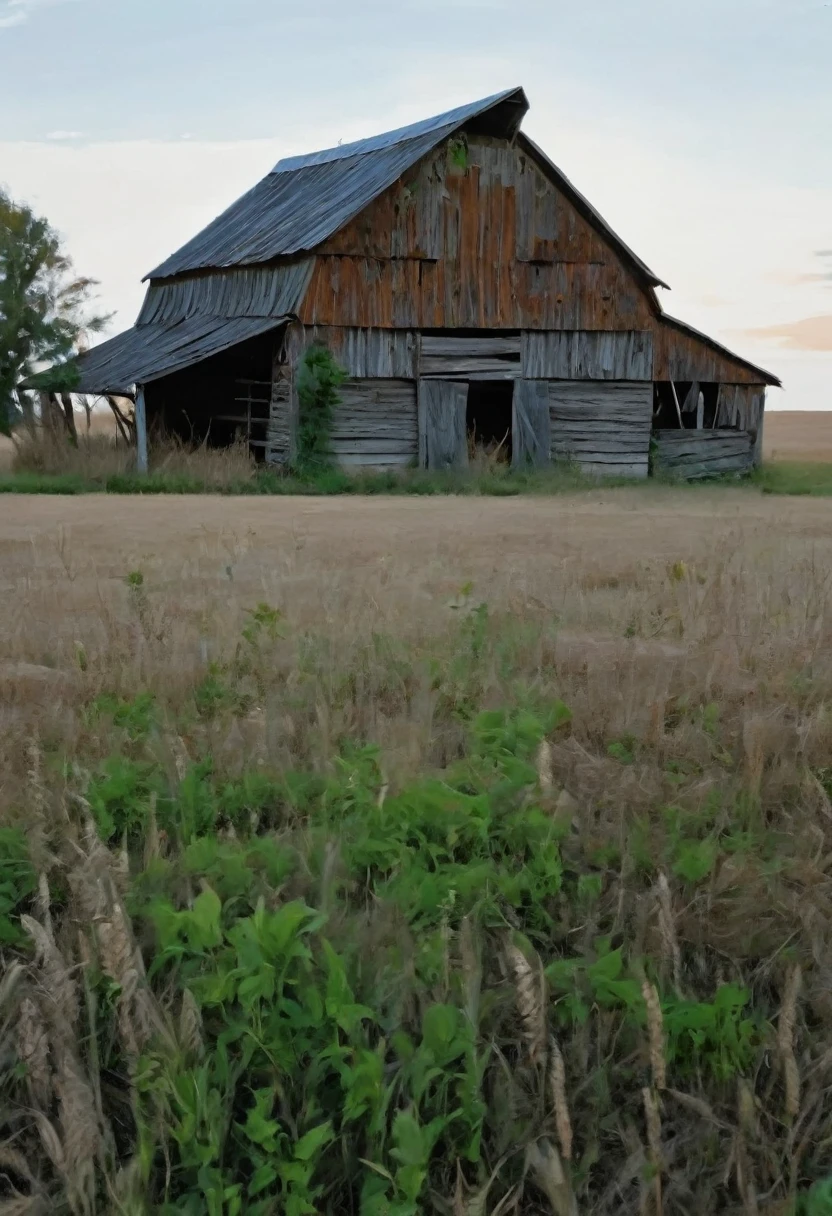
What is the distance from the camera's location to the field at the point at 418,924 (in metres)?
2.48

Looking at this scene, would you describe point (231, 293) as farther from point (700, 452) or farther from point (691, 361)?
point (700, 452)

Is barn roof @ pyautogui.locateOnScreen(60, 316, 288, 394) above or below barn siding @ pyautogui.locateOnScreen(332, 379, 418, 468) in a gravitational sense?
above

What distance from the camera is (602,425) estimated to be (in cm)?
2634

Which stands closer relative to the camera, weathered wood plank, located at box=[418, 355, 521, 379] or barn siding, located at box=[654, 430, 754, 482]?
weathered wood plank, located at box=[418, 355, 521, 379]

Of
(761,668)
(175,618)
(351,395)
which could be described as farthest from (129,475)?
(761,668)

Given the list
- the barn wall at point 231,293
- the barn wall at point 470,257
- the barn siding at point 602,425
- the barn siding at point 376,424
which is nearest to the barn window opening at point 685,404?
the barn siding at point 602,425

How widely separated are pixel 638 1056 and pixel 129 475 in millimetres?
21538

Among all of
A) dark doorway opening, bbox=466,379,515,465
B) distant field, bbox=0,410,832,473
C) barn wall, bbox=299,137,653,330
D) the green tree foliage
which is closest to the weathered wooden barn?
barn wall, bbox=299,137,653,330

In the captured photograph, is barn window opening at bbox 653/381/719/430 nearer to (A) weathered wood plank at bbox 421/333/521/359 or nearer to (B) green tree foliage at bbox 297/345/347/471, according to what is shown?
(A) weathered wood plank at bbox 421/333/521/359

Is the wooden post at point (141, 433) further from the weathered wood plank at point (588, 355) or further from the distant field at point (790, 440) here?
the weathered wood plank at point (588, 355)

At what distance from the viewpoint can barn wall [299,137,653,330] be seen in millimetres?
23266

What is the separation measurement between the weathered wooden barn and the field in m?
18.7

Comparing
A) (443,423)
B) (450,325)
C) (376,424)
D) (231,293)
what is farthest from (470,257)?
(231,293)

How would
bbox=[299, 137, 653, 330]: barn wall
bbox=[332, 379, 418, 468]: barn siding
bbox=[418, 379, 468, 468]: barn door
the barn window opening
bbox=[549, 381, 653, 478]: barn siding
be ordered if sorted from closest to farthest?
bbox=[299, 137, 653, 330]: barn wall → bbox=[332, 379, 418, 468]: barn siding → bbox=[418, 379, 468, 468]: barn door → bbox=[549, 381, 653, 478]: barn siding → the barn window opening
